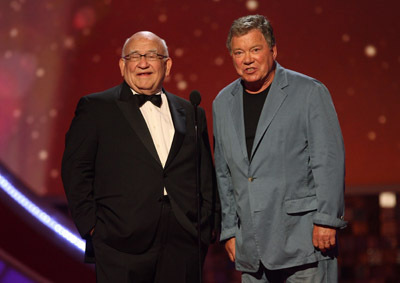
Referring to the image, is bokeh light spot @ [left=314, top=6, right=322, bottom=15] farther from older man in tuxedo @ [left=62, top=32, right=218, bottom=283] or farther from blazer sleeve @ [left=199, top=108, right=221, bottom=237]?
older man in tuxedo @ [left=62, top=32, right=218, bottom=283]

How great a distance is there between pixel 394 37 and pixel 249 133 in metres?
2.03

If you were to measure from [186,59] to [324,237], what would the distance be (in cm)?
214

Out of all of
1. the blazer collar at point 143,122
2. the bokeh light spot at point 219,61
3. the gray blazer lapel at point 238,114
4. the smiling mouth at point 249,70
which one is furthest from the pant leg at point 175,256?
the bokeh light spot at point 219,61

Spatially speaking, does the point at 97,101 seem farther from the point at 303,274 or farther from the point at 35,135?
the point at 35,135

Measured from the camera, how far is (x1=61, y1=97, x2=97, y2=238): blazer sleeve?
2355mm

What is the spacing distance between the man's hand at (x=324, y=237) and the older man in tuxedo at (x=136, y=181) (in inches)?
18.0

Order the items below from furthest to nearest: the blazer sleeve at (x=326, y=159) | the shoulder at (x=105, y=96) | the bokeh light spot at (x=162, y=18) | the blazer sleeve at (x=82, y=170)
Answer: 1. the bokeh light spot at (x=162, y=18)
2. the shoulder at (x=105, y=96)
3. the blazer sleeve at (x=82, y=170)
4. the blazer sleeve at (x=326, y=159)

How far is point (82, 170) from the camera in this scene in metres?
2.38

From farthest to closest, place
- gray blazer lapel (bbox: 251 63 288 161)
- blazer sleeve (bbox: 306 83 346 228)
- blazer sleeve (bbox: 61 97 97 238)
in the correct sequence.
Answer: blazer sleeve (bbox: 61 97 97 238) → gray blazer lapel (bbox: 251 63 288 161) → blazer sleeve (bbox: 306 83 346 228)

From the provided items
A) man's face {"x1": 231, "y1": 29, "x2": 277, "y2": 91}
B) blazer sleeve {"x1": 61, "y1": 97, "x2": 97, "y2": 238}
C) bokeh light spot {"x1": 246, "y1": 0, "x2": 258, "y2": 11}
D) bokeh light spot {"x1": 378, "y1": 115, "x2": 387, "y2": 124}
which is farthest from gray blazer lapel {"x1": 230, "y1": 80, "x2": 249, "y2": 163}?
bokeh light spot {"x1": 378, "y1": 115, "x2": 387, "y2": 124}

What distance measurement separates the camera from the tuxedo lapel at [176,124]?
240 cm

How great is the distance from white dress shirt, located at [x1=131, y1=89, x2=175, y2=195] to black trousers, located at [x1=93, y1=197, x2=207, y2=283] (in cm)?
16

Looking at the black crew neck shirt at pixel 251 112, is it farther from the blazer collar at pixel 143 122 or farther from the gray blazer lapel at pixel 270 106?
the blazer collar at pixel 143 122

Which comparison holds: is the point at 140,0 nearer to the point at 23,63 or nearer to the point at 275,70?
the point at 23,63
